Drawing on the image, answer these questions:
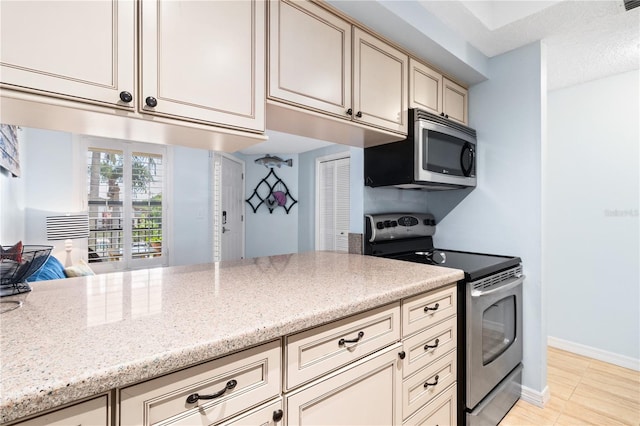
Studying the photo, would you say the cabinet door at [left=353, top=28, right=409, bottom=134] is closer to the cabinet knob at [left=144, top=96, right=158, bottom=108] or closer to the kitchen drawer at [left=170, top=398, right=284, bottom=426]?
the cabinet knob at [left=144, top=96, right=158, bottom=108]

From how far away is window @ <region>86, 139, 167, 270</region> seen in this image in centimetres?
365

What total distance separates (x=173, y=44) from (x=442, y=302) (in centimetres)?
149

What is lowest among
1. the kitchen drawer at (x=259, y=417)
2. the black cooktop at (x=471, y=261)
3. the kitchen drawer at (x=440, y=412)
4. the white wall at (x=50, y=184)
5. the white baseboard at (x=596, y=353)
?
the white baseboard at (x=596, y=353)

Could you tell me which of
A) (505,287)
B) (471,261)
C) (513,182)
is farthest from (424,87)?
(505,287)

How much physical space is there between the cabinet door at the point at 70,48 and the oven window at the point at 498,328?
73.9 inches

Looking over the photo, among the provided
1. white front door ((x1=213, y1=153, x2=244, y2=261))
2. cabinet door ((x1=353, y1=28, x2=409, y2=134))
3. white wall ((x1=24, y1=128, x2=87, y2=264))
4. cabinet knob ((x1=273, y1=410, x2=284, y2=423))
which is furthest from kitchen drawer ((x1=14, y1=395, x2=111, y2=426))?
white front door ((x1=213, y1=153, x2=244, y2=261))

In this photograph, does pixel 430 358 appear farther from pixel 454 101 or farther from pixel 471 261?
pixel 454 101

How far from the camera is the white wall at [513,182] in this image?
77.0 inches

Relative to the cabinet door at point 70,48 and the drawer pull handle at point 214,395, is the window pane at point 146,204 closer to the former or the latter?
the cabinet door at point 70,48

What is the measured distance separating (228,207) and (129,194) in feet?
4.61

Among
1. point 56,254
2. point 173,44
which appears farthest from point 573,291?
point 56,254

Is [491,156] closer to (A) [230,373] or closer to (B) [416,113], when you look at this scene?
(B) [416,113]

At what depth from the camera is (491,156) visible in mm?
2182

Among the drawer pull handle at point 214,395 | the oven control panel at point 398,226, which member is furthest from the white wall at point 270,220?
the drawer pull handle at point 214,395
